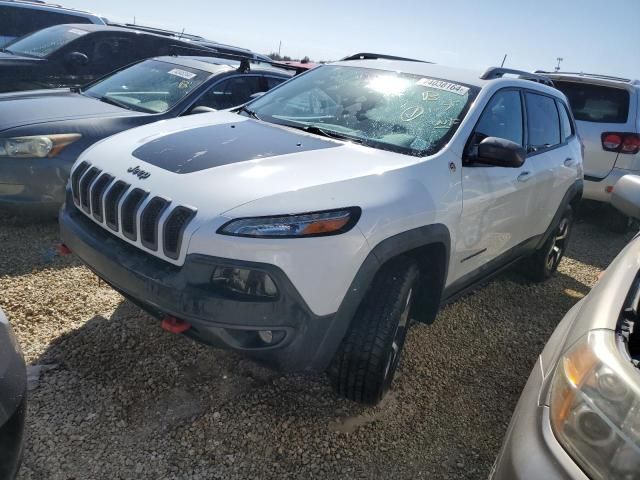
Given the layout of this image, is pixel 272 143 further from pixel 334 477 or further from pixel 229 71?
pixel 229 71

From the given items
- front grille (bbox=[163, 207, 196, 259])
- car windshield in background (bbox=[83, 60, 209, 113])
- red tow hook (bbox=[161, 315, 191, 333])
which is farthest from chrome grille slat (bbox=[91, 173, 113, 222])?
car windshield in background (bbox=[83, 60, 209, 113])

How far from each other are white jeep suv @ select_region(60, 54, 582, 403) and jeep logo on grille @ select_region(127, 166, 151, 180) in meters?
0.01

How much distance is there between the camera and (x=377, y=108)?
9.91ft

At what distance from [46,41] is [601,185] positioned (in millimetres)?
6833

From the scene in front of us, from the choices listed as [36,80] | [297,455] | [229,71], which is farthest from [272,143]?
[36,80]

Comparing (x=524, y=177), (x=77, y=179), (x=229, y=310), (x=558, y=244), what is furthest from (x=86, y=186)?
(x=558, y=244)

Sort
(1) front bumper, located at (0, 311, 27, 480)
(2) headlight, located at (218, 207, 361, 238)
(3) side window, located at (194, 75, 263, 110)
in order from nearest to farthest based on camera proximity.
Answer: (1) front bumper, located at (0, 311, 27, 480), (2) headlight, located at (218, 207, 361, 238), (3) side window, located at (194, 75, 263, 110)

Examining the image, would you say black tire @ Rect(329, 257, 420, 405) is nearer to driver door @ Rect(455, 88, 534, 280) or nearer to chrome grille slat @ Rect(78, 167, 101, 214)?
driver door @ Rect(455, 88, 534, 280)

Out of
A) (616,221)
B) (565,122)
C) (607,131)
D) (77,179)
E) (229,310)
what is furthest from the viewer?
(616,221)

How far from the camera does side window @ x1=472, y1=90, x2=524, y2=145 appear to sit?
118 inches

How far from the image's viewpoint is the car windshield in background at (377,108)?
2.80 metres

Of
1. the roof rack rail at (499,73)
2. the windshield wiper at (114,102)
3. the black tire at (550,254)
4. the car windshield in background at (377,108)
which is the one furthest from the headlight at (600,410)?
the windshield wiper at (114,102)

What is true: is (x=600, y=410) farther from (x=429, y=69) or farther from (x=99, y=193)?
(x=429, y=69)

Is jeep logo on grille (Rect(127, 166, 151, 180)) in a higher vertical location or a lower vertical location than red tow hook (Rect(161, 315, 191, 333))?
higher
